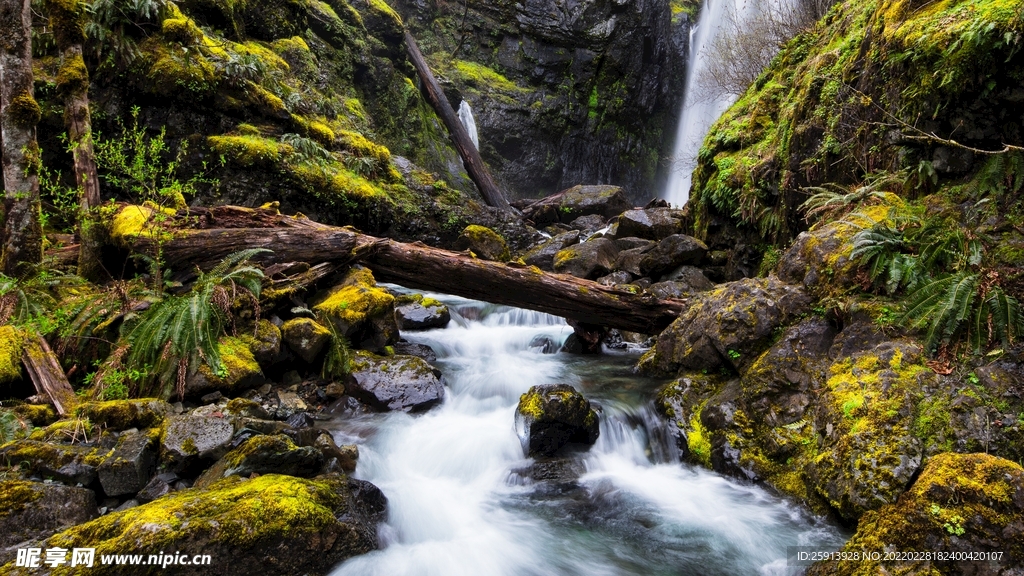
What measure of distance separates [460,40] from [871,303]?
25.1 metres

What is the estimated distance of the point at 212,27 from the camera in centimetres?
1212

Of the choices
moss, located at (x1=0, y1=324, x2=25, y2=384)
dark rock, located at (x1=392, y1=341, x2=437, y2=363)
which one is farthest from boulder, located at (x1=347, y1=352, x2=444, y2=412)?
moss, located at (x1=0, y1=324, x2=25, y2=384)

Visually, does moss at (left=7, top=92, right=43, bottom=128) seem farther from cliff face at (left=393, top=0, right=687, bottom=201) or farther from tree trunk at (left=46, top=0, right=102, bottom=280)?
cliff face at (left=393, top=0, right=687, bottom=201)

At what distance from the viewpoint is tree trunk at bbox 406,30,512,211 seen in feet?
62.1

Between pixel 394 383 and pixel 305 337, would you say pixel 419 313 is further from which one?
pixel 305 337

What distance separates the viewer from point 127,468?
3.54m

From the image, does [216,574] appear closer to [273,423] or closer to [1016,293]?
[273,423]

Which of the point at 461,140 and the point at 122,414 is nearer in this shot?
the point at 122,414

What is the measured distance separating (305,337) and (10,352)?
8.83 ft

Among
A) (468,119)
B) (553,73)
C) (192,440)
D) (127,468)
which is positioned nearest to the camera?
(127,468)

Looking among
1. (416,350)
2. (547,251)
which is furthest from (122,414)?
(547,251)

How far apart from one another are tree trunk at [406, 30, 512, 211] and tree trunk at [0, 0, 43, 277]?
14.0 meters

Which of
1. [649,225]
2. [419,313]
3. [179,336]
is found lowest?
[179,336]

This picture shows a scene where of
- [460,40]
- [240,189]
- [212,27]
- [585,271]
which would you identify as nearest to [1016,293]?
[585,271]
